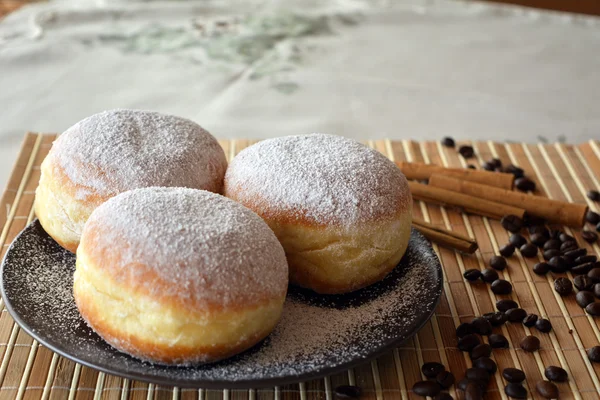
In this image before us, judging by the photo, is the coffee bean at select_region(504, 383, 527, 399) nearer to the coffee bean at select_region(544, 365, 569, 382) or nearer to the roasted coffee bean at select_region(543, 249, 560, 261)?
the coffee bean at select_region(544, 365, 569, 382)

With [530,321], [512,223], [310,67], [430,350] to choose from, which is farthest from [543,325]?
[310,67]

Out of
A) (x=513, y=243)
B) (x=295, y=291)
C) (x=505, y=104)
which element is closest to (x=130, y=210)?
(x=295, y=291)

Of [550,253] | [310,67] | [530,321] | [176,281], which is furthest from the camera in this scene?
[310,67]

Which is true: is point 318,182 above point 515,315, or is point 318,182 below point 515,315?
above

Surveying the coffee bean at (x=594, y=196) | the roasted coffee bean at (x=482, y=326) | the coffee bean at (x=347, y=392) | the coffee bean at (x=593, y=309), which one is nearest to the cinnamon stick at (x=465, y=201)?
the coffee bean at (x=594, y=196)

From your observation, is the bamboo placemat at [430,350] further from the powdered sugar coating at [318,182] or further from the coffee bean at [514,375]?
the powdered sugar coating at [318,182]

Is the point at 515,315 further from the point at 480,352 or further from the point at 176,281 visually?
the point at 176,281
